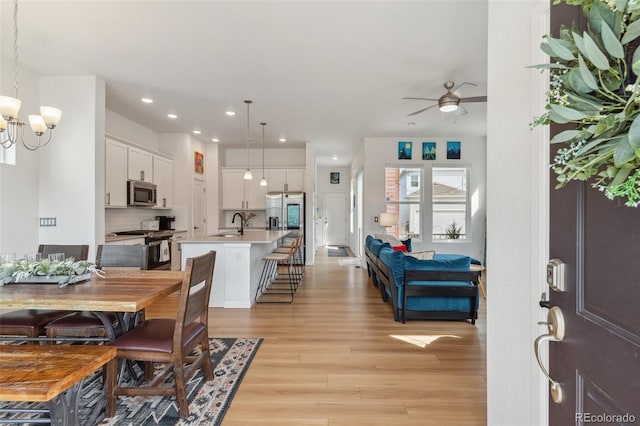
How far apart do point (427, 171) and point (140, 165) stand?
5629 millimetres

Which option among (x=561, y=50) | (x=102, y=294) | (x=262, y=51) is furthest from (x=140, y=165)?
(x=561, y=50)

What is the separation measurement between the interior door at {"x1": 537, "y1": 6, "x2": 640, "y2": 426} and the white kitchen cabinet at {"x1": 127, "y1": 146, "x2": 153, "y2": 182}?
560cm

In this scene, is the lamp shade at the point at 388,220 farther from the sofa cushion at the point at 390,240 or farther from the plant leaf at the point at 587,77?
the plant leaf at the point at 587,77

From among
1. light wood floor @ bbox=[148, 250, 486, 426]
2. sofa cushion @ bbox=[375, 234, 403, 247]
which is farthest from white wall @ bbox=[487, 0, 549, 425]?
sofa cushion @ bbox=[375, 234, 403, 247]

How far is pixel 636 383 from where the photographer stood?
1.91ft

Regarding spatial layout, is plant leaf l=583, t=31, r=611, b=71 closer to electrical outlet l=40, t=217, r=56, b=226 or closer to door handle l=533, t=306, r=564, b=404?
door handle l=533, t=306, r=564, b=404

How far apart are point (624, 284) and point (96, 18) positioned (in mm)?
3710

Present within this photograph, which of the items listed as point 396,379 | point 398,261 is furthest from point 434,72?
point 396,379

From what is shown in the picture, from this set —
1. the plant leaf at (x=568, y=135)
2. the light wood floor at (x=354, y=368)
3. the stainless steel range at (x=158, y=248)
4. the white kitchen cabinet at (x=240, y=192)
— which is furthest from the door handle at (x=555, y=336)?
the white kitchen cabinet at (x=240, y=192)

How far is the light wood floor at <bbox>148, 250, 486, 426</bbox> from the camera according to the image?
1915mm

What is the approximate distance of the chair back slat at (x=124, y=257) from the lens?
103 inches

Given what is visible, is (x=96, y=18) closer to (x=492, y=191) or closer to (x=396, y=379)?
(x=492, y=191)

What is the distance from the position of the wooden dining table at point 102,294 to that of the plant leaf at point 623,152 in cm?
198

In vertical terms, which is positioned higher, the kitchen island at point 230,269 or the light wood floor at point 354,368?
the kitchen island at point 230,269
